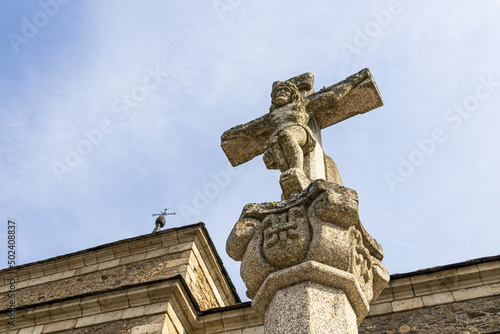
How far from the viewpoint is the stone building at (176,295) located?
21.6ft

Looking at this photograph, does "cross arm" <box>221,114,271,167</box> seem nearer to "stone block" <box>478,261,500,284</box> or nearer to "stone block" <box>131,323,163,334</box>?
"stone block" <box>131,323,163,334</box>

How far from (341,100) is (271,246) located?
292 centimetres

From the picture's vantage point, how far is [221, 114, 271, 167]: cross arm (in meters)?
5.72

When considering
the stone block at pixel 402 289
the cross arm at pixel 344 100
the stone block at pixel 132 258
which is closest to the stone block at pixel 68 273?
the stone block at pixel 132 258

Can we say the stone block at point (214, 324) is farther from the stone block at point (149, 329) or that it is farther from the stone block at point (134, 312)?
the stone block at point (134, 312)

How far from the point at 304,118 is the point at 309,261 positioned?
2.47 metres

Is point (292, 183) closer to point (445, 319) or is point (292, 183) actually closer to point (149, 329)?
point (445, 319)

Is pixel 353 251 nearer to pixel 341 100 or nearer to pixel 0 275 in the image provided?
pixel 341 100

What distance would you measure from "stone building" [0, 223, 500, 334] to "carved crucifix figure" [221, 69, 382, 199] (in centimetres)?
269

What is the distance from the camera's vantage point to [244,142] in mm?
5820

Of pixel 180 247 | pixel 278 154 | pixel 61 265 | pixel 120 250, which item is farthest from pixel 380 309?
pixel 61 265

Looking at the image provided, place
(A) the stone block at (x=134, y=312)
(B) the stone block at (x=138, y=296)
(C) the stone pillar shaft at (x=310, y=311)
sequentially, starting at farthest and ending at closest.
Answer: (B) the stone block at (x=138, y=296) < (A) the stone block at (x=134, y=312) < (C) the stone pillar shaft at (x=310, y=311)

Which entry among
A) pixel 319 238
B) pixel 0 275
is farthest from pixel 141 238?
pixel 319 238

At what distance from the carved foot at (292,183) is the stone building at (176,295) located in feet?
11.4
